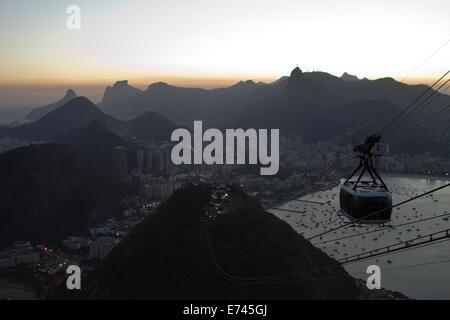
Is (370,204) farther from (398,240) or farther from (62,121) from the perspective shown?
(62,121)

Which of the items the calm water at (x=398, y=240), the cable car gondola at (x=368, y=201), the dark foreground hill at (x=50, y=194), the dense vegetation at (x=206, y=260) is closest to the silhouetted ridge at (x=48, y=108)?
the dark foreground hill at (x=50, y=194)

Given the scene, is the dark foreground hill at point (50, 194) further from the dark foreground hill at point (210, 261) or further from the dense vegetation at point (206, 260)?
the dark foreground hill at point (210, 261)

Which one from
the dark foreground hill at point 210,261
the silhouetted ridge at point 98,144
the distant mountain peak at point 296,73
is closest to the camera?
the dark foreground hill at point 210,261

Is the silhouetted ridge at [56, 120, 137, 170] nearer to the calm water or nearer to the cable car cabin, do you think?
the calm water

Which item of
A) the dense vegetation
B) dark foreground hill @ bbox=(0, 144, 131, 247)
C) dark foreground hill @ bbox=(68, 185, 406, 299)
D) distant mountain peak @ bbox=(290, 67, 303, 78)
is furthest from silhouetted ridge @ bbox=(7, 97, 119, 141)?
dark foreground hill @ bbox=(68, 185, 406, 299)
